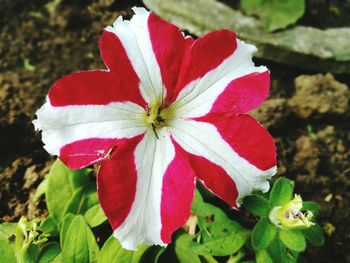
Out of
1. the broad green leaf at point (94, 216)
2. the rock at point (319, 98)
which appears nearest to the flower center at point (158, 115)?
the broad green leaf at point (94, 216)

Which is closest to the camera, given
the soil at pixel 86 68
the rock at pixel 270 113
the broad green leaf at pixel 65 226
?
the broad green leaf at pixel 65 226

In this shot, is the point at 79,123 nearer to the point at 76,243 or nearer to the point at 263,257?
the point at 76,243

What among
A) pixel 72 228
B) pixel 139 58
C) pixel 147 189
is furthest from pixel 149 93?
pixel 72 228

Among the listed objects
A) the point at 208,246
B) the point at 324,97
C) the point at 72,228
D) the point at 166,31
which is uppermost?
the point at 166,31

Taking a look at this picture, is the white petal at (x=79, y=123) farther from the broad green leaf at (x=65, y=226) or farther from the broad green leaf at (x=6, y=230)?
the broad green leaf at (x=6, y=230)

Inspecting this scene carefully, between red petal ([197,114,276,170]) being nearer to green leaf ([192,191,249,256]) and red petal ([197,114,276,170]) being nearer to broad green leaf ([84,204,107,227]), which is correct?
green leaf ([192,191,249,256])

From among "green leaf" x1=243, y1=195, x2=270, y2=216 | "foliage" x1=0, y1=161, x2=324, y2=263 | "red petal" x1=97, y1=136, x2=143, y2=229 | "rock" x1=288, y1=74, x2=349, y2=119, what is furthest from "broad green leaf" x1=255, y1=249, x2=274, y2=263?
"rock" x1=288, y1=74, x2=349, y2=119

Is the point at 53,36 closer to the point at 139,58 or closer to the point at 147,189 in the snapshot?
the point at 139,58
